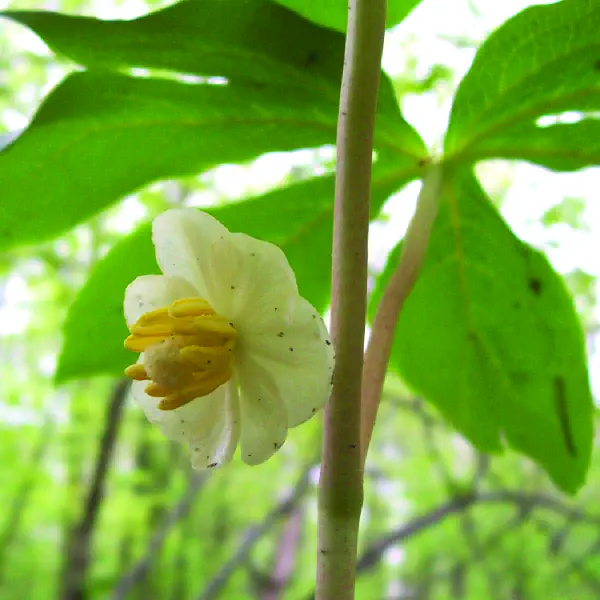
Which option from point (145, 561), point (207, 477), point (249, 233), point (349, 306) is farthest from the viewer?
Result: point (207, 477)

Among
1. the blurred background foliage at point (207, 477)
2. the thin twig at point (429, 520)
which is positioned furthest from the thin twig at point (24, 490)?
the thin twig at point (429, 520)

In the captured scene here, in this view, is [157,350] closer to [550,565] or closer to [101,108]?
[101,108]

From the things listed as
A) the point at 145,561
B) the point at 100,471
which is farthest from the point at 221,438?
the point at 145,561

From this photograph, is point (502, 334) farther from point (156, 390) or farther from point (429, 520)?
point (429, 520)

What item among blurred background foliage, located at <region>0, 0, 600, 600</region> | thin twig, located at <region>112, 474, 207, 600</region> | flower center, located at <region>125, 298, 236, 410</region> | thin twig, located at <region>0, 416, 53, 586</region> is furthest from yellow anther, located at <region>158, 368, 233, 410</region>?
thin twig, located at <region>0, 416, 53, 586</region>

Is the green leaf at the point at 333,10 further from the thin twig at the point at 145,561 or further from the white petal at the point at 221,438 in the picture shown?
the thin twig at the point at 145,561

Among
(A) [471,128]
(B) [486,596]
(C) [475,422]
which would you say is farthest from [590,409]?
(B) [486,596]

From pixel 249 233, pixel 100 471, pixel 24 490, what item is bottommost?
pixel 24 490
